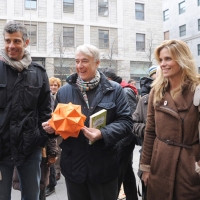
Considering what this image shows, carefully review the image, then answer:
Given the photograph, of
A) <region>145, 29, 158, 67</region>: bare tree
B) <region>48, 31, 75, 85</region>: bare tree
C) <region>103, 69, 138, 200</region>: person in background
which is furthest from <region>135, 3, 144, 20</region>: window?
<region>103, 69, 138, 200</region>: person in background

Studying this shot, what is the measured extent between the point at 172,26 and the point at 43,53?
22.4 m

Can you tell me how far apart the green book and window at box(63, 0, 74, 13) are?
23228 mm

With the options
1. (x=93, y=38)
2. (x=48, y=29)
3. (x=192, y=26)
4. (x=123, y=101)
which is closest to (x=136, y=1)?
(x=93, y=38)

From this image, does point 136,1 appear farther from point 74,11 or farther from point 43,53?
point 43,53

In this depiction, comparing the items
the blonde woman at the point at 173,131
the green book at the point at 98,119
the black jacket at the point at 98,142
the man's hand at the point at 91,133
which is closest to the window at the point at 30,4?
the black jacket at the point at 98,142

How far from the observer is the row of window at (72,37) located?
23.0 meters

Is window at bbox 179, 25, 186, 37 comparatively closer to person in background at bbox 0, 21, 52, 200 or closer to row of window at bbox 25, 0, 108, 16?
row of window at bbox 25, 0, 108, 16

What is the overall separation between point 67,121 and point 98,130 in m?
0.32

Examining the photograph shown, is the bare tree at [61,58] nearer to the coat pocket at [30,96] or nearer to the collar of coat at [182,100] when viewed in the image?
the coat pocket at [30,96]

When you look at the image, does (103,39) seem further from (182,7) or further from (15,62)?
(15,62)

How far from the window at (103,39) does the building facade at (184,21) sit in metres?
13.7

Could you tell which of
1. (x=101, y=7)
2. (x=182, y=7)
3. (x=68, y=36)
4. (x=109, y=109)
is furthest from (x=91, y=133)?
(x=182, y=7)

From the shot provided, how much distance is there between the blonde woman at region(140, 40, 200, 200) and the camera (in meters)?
2.33

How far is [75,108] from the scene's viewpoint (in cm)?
226
